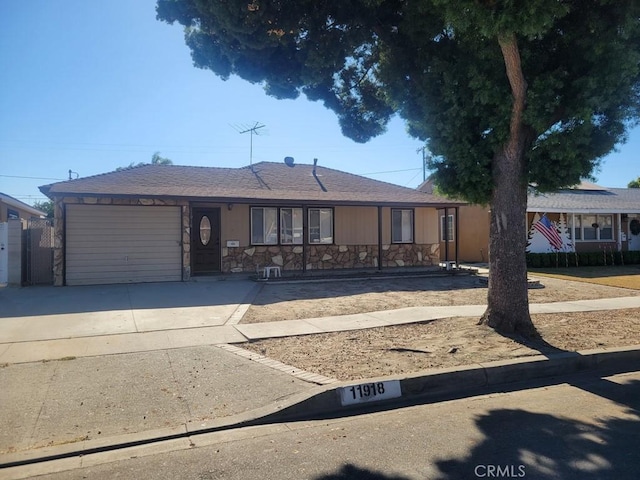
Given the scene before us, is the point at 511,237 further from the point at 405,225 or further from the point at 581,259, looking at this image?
the point at 581,259

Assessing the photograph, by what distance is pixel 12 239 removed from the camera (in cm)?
1404

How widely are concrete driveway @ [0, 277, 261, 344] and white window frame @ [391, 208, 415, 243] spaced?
305 inches

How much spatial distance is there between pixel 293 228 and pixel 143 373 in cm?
1260

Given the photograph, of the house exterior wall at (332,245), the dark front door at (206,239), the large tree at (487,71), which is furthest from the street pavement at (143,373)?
the dark front door at (206,239)

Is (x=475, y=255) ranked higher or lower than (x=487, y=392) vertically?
higher

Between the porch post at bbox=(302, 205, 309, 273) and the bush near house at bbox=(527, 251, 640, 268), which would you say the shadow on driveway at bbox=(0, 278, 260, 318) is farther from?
the bush near house at bbox=(527, 251, 640, 268)

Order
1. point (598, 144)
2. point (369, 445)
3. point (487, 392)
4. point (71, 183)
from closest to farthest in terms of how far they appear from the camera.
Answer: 1. point (369, 445)
2. point (487, 392)
3. point (598, 144)
4. point (71, 183)

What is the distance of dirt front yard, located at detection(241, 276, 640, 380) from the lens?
6.68m

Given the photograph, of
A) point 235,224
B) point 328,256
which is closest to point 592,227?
point 328,256

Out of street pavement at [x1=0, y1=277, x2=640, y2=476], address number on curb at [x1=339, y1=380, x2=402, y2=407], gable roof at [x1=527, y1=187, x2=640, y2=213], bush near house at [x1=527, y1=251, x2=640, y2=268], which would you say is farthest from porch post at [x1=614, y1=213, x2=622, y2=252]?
address number on curb at [x1=339, y1=380, x2=402, y2=407]

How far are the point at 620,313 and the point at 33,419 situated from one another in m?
11.1

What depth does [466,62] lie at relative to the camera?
320 inches

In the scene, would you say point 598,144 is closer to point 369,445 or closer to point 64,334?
point 369,445

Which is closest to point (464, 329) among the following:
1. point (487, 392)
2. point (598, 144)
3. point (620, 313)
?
point (487, 392)
